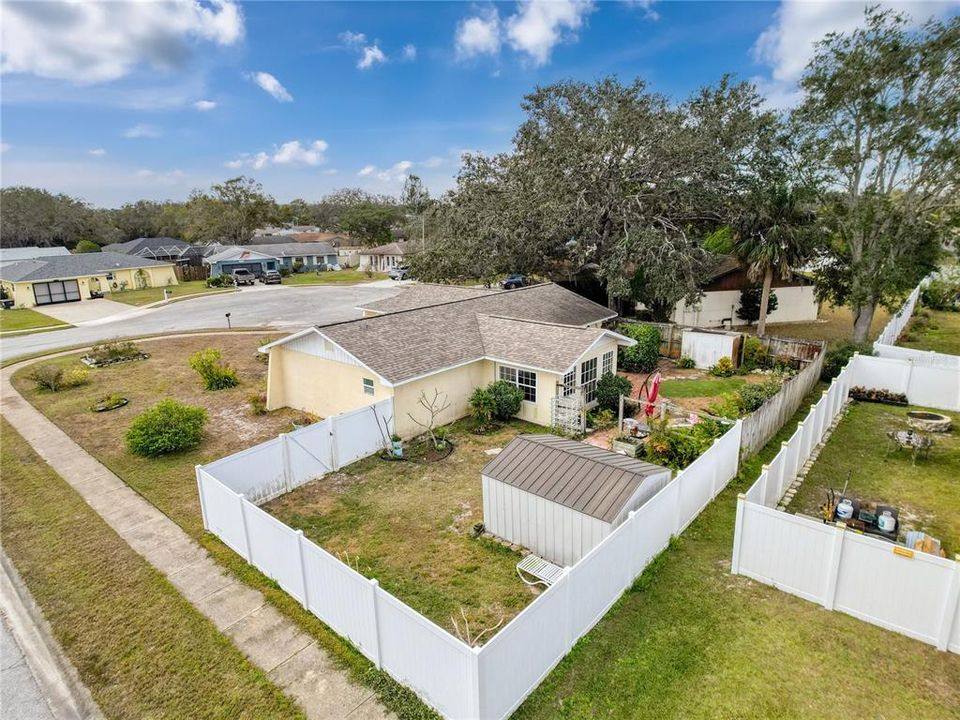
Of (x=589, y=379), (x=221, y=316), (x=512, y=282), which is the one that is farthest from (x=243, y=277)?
(x=589, y=379)

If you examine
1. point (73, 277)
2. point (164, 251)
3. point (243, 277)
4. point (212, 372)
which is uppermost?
point (164, 251)

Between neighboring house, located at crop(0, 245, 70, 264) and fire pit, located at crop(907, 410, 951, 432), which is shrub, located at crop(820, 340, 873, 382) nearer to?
fire pit, located at crop(907, 410, 951, 432)

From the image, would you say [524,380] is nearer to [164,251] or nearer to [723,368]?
[723,368]

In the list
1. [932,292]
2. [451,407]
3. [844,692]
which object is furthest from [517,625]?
[932,292]

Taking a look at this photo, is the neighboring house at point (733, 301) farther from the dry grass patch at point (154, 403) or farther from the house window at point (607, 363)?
Result: the dry grass patch at point (154, 403)

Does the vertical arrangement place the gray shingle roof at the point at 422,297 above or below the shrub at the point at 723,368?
above

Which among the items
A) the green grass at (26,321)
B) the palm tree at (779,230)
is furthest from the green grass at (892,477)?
the green grass at (26,321)

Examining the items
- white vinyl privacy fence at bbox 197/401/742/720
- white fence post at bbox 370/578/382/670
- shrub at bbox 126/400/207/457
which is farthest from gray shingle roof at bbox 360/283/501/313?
white fence post at bbox 370/578/382/670
